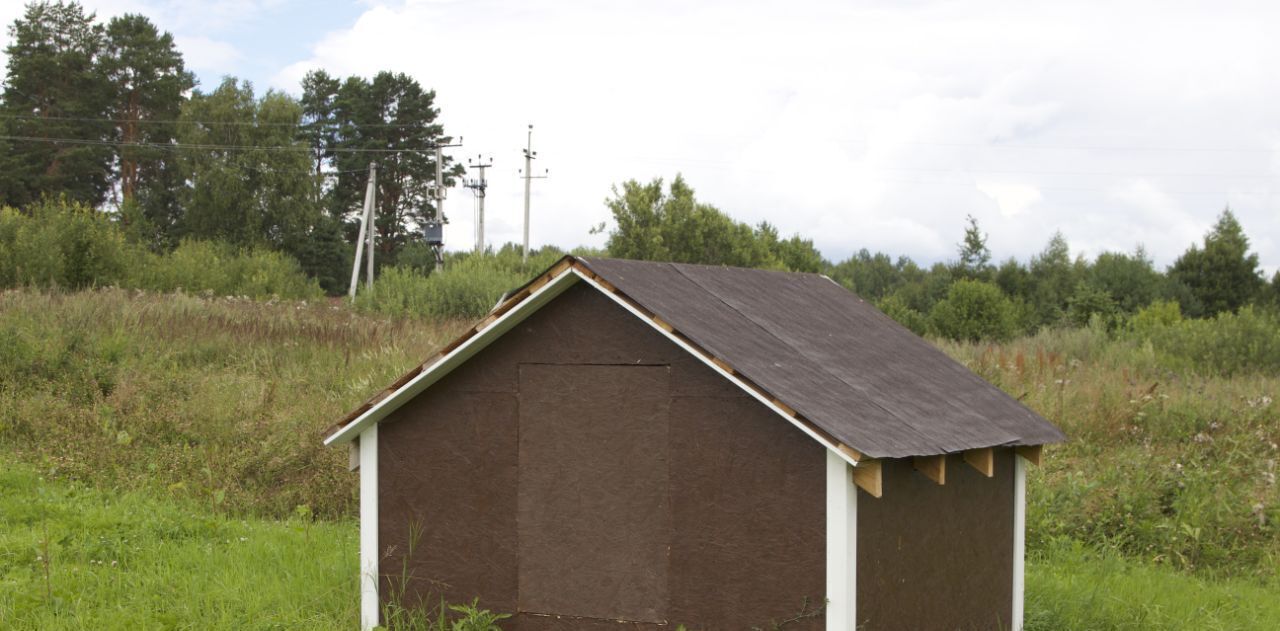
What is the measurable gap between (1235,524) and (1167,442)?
2.62 metres

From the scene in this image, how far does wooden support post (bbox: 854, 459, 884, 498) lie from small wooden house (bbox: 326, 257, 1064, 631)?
0.01 metres

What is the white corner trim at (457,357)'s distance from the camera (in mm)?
6148

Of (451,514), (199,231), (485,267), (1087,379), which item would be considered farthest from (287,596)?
(199,231)

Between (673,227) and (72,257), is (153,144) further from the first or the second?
(72,257)

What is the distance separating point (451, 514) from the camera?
260 inches

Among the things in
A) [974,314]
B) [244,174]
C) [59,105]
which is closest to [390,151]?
[244,174]

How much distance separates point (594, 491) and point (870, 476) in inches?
60.0

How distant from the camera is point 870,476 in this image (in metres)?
5.37

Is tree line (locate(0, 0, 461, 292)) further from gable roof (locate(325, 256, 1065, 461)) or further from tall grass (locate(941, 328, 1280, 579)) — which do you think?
gable roof (locate(325, 256, 1065, 461))

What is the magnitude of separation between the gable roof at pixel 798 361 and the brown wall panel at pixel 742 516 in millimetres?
287

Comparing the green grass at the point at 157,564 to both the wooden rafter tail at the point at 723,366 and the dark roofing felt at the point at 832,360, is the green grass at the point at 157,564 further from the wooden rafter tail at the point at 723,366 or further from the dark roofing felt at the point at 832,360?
the wooden rafter tail at the point at 723,366

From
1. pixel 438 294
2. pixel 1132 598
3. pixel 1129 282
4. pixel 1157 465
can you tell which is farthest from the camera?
pixel 1129 282

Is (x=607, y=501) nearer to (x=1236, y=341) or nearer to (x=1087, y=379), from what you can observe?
(x=1087, y=379)

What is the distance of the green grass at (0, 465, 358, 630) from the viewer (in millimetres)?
7652
